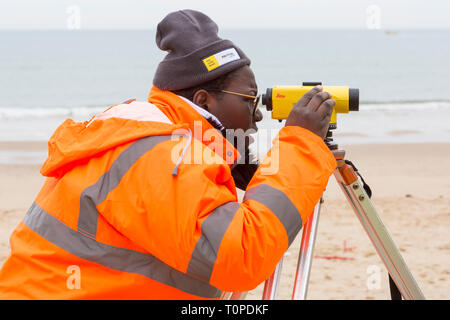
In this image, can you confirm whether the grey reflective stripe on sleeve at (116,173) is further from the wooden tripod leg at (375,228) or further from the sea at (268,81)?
the sea at (268,81)

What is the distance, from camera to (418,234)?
198 inches

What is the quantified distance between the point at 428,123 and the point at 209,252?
12284mm

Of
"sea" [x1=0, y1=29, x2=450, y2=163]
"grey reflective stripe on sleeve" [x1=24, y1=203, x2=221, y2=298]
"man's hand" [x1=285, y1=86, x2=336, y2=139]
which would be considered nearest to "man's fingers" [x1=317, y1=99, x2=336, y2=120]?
"man's hand" [x1=285, y1=86, x2=336, y2=139]

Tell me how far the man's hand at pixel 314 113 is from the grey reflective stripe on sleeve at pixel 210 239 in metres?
0.34

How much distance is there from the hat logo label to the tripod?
626 millimetres

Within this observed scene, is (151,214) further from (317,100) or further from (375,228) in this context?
(375,228)

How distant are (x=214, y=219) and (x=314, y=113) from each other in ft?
1.40

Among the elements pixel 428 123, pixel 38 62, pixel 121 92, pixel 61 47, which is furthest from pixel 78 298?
pixel 61 47

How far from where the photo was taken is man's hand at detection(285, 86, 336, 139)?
5.14ft

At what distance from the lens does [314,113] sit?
1.57 meters

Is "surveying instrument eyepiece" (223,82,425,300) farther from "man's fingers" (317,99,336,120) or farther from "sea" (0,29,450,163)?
"sea" (0,29,450,163)

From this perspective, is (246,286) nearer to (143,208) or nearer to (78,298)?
(143,208)

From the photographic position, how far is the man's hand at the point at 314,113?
5.14 feet
